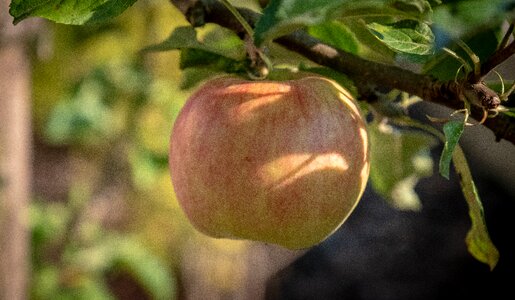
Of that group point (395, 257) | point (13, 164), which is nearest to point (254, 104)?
point (13, 164)

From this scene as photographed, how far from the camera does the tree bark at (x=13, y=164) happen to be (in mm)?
1386

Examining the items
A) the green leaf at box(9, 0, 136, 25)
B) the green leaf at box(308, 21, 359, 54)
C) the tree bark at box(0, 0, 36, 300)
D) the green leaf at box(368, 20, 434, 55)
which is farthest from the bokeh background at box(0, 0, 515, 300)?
the green leaf at box(368, 20, 434, 55)

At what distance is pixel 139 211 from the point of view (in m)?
2.33

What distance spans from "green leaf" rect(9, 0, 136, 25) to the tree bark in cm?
84

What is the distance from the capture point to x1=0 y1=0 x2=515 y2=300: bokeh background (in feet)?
5.80

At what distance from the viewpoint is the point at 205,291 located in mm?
2732

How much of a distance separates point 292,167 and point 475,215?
0.16 m

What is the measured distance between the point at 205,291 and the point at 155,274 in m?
0.86

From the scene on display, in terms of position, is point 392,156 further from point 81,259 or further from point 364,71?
point 81,259

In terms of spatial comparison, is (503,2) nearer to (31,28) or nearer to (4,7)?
(4,7)

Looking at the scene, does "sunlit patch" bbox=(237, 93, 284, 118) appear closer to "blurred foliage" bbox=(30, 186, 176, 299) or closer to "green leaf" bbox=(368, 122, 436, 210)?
"green leaf" bbox=(368, 122, 436, 210)

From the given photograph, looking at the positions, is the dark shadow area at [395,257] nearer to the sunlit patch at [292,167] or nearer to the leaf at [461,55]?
the leaf at [461,55]

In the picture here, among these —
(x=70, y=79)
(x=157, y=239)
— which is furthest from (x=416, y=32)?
(x=157, y=239)

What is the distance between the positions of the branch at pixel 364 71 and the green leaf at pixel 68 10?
138 mm
